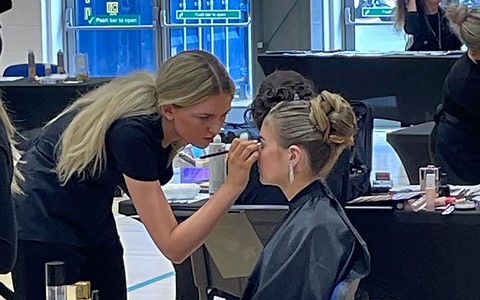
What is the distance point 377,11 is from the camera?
10.2 metres

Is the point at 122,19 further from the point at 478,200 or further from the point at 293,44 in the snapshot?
the point at 478,200

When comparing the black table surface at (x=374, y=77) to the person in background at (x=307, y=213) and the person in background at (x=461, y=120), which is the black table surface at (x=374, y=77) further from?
the person in background at (x=307, y=213)

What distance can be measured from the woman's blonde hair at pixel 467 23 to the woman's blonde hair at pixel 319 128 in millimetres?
1558

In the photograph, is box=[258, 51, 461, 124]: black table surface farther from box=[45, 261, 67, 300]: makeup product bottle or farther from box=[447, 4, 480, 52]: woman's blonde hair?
box=[45, 261, 67, 300]: makeup product bottle

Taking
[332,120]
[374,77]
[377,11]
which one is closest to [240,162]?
[332,120]

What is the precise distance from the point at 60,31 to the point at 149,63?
3.52ft

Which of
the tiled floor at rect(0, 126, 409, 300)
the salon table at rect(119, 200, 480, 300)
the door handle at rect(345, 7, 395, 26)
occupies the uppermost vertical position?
the door handle at rect(345, 7, 395, 26)

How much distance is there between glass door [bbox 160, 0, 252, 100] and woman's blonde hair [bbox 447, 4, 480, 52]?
6.62 meters

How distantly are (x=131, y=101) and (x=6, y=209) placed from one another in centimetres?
79

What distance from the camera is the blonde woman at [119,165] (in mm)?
2361

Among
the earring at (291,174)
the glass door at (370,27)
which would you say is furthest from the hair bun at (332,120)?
the glass door at (370,27)

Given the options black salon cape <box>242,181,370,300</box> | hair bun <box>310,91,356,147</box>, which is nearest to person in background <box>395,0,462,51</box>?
hair bun <box>310,91,356,147</box>

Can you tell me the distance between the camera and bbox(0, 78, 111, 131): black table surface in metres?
6.72

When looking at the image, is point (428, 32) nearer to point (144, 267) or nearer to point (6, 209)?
point (144, 267)
